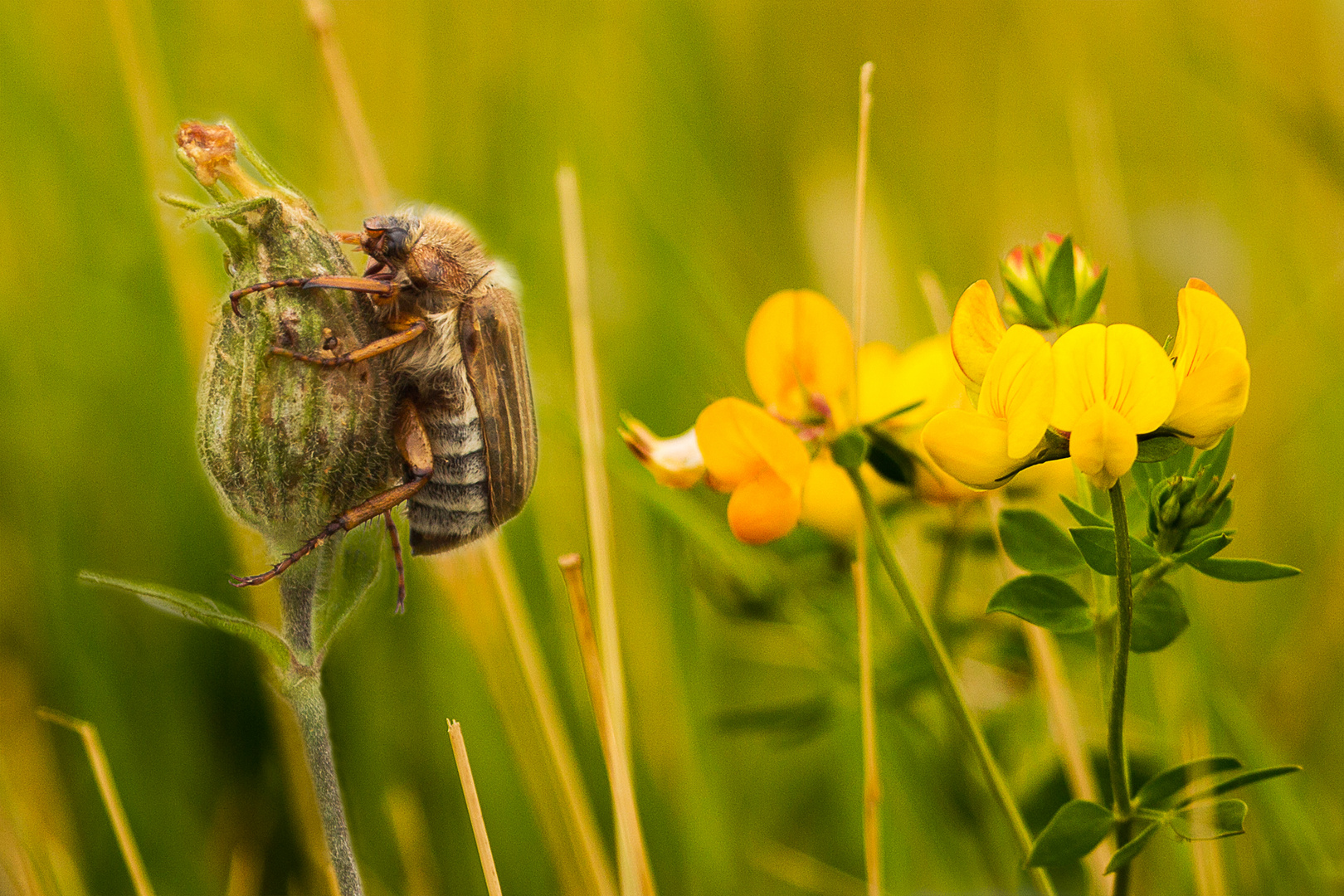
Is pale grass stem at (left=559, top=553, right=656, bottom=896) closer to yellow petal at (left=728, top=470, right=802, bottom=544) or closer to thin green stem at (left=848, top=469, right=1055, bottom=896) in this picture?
yellow petal at (left=728, top=470, right=802, bottom=544)

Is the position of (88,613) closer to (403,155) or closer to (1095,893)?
(403,155)

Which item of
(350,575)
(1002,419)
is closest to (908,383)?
(1002,419)

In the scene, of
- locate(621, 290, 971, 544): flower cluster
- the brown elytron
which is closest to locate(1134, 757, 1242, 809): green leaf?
locate(621, 290, 971, 544): flower cluster

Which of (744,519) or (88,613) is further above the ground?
(744,519)

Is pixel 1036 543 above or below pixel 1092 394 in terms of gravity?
below

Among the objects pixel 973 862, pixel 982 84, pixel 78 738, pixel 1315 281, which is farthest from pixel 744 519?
pixel 982 84

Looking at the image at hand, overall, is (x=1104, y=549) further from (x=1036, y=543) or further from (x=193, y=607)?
(x=193, y=607)

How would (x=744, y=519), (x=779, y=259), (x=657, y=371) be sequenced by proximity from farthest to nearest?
(x=779, y=259), (x=657, y=371), (x=744, y=519)
